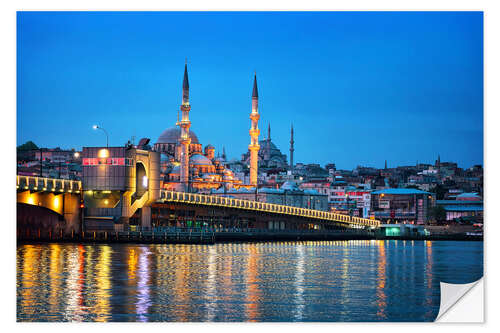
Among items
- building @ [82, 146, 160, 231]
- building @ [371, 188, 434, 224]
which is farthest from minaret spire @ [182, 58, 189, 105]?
building @ [82, 146, 160, 231]

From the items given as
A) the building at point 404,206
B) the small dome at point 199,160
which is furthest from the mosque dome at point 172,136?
the building at point 404,206

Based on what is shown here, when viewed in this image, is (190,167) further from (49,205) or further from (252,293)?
(252,293)

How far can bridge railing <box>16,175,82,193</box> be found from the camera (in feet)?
146

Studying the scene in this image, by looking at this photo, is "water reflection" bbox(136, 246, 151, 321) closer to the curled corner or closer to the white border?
the white border

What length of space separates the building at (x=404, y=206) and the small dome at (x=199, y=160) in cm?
2745

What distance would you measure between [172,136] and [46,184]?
80897 mm

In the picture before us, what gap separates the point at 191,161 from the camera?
393 ft

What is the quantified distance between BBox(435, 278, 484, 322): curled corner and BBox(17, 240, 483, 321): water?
4.37 ft

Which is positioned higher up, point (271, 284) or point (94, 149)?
point (94, 149)
